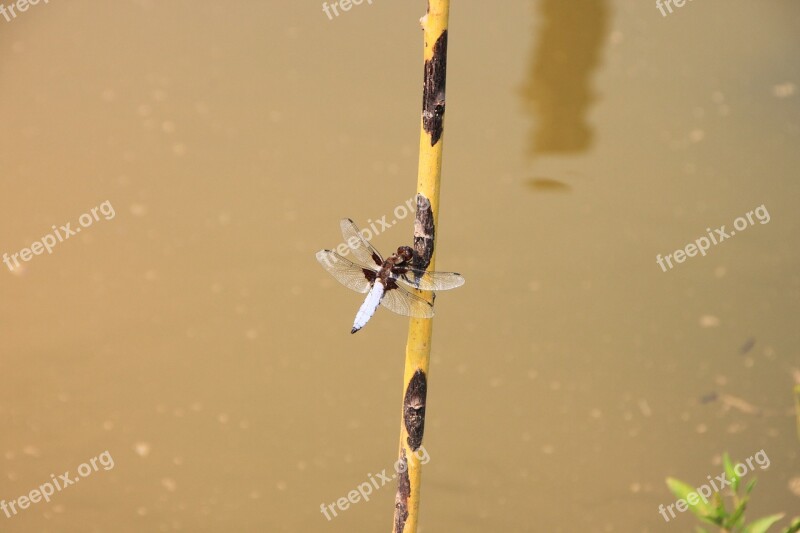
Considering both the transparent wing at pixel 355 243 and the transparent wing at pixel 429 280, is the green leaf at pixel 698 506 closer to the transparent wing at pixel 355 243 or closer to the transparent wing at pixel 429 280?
the transparent wing at pixel 429 280

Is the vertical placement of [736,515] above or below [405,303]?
below

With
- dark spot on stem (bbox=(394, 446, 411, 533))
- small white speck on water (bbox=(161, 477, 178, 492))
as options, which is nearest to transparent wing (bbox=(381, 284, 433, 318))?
dark spot on stem (bbox=(394, 446, 411, 533))

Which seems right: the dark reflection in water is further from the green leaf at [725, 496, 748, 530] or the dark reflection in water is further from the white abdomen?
the green leaf at [725, 496, 748, 530]

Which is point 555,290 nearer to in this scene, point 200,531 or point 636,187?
point 636,187

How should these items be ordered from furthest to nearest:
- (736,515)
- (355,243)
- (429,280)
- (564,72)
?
(564,72) < (355,243) < (429,280) < (736,515)

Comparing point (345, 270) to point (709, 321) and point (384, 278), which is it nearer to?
point (384, 278)

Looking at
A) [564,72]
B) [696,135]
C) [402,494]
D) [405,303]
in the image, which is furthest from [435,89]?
[696,135]
